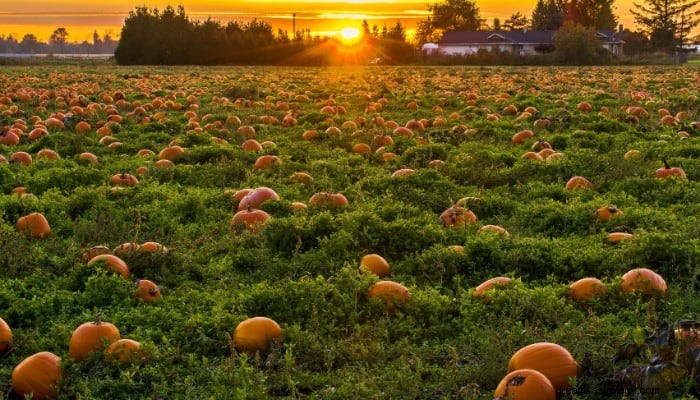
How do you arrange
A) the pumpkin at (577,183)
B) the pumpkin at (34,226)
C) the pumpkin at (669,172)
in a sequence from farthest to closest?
1. the pumpkin at (669,172)
2. the pumpkin at (577,183)
3. the pumpkin at (34,226)

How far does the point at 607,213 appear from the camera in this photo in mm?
5891

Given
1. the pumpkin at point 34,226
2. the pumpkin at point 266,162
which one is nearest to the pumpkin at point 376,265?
the pumpkin at point 34,226

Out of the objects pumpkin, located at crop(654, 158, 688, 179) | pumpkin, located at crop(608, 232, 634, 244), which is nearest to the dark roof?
pumpkin, located at crop(654, 158, 688, 179)

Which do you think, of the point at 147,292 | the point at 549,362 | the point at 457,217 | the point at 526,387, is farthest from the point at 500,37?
the point at 526,387

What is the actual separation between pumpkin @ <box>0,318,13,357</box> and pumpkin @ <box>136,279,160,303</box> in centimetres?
79

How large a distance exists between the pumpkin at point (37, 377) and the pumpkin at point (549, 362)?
2.12 metres

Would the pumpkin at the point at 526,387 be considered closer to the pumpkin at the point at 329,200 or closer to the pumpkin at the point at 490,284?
the pumpkin at the point at 490,284

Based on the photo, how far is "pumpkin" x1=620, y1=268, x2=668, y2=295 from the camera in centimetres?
422

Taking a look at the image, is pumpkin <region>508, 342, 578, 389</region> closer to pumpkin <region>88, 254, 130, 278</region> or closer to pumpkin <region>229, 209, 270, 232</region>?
pumpkin <region>88, 254, 130, 278</region>

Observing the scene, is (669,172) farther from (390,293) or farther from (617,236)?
(390,293)

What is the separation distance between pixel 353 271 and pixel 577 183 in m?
3.43

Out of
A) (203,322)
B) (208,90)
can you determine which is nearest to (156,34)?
(208,90)

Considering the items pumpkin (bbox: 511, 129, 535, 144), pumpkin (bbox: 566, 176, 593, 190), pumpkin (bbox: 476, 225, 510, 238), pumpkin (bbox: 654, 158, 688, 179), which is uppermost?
pumpkin (bbox: 511, 129, 535, 144)

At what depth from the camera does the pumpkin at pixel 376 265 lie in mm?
4914
